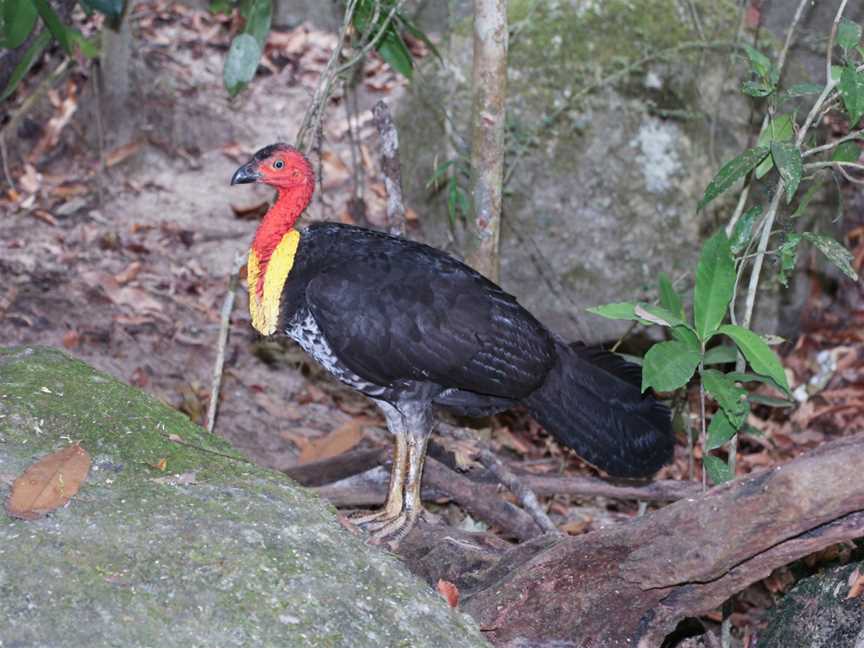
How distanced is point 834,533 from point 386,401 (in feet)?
5.98

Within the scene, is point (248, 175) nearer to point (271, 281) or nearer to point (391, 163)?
point (271, 281)

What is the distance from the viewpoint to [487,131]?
4824 millimetres

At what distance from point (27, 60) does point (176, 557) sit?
3.05 meters

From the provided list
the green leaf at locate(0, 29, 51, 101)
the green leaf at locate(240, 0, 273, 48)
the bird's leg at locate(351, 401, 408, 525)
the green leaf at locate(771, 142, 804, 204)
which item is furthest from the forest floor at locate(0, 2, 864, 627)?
the green leaf at locate(771, 142, 804, 204)

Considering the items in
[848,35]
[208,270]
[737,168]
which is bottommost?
[208,270]

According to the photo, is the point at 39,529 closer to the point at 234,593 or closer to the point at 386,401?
the point at 234,593

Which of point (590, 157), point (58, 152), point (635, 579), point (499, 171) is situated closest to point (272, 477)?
point (635, 579)

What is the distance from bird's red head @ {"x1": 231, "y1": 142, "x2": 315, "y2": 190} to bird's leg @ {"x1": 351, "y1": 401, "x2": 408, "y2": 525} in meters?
0.90

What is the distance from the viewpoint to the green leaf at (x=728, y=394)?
3631 mm

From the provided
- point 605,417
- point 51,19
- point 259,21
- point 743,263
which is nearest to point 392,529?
point 605,417

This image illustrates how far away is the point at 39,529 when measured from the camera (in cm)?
293

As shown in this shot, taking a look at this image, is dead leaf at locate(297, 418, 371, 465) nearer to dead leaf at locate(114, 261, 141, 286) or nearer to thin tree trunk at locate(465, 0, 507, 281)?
thin tree trunk at locate(465, 0, 507, 281)

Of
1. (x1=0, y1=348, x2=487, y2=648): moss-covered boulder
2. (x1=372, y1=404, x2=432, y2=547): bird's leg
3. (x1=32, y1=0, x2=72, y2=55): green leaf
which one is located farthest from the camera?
(x1=32, y1=0, x2=72, y2=55): green leaf

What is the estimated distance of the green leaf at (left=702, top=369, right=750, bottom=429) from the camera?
363 cm
